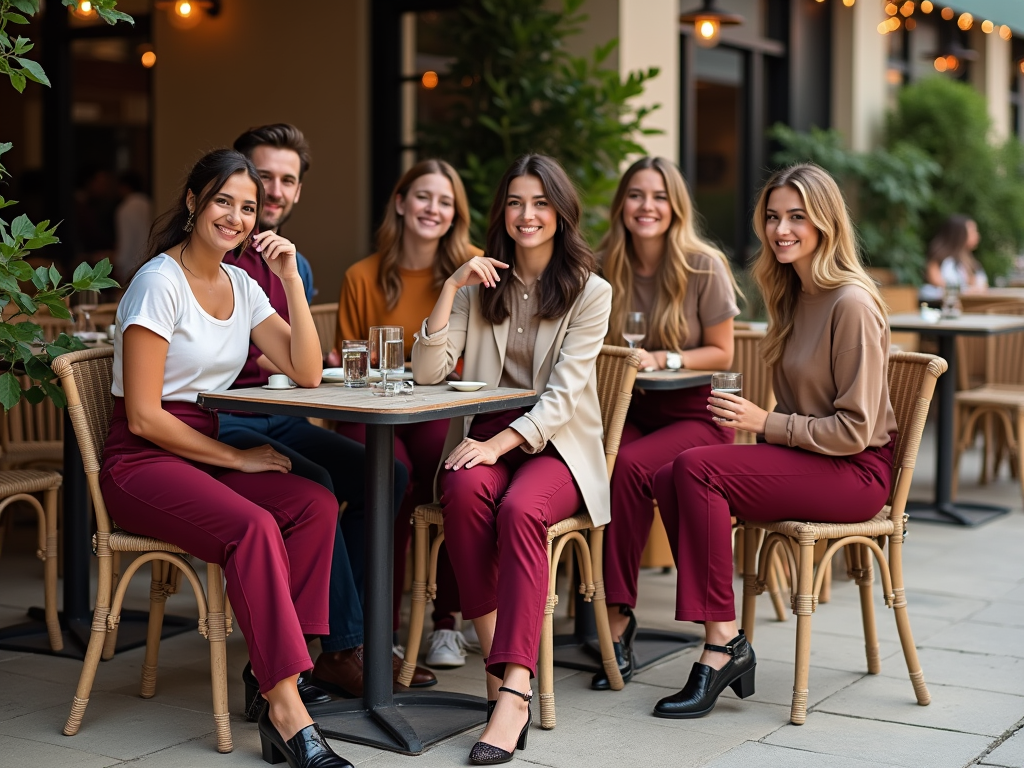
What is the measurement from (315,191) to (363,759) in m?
4.88

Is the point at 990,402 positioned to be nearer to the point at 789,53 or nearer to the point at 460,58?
the point at 460,58

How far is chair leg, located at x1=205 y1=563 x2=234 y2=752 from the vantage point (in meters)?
3.19

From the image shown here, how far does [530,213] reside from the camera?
3750 mm

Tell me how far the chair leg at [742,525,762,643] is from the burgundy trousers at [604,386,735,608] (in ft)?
0.95

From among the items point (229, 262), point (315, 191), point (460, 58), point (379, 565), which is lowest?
point (379, 565)

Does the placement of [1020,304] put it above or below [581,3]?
below

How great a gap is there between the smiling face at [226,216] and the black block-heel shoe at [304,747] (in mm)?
1213

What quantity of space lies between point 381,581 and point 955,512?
379cm

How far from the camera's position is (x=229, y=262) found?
400 centimetres

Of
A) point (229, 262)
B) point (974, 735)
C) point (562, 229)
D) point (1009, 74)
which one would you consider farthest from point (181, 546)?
point (1009, 74)

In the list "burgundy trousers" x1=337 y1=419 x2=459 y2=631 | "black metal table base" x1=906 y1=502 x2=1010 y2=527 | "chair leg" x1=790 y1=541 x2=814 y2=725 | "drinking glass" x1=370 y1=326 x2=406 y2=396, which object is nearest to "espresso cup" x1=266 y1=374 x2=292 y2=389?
"drinking glass" x1=370 y1=326 x2=406 y2=396

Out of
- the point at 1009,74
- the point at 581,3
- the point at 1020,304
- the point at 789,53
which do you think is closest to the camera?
the point at 581,3

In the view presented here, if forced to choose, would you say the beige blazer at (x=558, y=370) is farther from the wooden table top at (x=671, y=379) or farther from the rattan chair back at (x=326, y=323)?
the rattan chair back at (x=326, y=323)

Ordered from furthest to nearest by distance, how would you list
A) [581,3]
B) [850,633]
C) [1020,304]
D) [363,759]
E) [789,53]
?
[789,53] → [1020,304] → [581,3] → [850,633] → [363,759]
